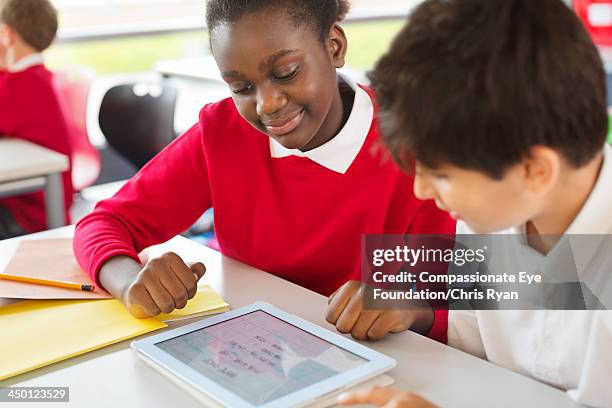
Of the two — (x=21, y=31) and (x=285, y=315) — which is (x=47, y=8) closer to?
(x=21, y=31)

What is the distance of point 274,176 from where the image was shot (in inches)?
53.3

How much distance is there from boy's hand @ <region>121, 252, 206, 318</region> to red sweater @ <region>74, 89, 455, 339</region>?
6.9 inches

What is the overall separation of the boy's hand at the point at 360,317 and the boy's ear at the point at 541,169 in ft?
1.01

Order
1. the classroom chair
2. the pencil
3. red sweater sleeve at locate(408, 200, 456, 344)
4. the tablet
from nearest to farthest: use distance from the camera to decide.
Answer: the tablet → the pencil → red sweater sleeve at locate(408, 200, 456, 344) → the classroom chair

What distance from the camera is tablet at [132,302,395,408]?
2.77 feet

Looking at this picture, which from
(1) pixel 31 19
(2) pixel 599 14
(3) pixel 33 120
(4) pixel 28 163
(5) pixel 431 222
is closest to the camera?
(5) pixel 431 222

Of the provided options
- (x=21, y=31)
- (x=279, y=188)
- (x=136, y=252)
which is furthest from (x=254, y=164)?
(x=21, y=31)

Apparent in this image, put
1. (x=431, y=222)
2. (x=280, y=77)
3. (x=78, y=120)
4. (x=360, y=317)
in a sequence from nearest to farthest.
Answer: (x=360, y=317), (x=280, y=77), (x=431, y=222), (x=78, y=120)

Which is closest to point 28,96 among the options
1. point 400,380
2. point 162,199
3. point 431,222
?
point 162,199

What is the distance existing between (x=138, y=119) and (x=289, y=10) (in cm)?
150

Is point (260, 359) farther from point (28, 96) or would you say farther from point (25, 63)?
point (25, 63)

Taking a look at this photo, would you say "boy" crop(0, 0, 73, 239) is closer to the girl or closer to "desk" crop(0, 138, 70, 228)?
"desk" crop(0, 138, 70, 228)

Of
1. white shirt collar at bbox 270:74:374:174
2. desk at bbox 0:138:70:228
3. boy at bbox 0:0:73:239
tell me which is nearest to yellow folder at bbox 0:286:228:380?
white shirt collar at bbox 270:74:374:174

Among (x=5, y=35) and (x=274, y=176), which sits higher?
(x=5, y=35)
